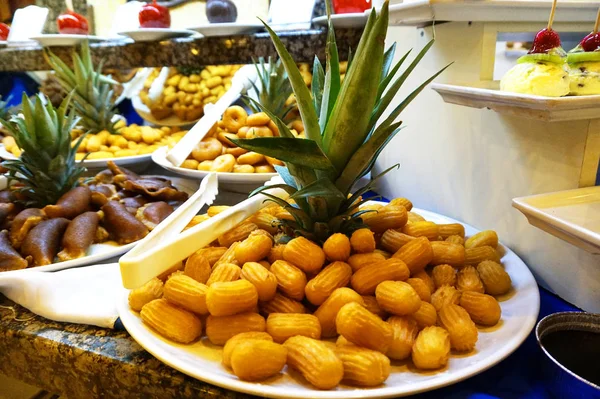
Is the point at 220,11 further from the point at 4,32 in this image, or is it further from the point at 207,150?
the point at 4,32

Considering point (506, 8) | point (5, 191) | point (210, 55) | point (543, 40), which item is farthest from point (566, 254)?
point (210, 55)

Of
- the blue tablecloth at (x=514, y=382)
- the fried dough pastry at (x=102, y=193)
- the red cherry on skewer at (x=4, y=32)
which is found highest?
the red cherry on skewer at (x=4, y=32)

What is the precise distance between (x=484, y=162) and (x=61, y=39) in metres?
2.17

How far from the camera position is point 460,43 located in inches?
44.3

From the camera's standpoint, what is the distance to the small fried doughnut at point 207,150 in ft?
5.44

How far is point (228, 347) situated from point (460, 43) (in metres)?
0.91

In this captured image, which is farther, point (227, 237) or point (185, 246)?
point (227, 237)

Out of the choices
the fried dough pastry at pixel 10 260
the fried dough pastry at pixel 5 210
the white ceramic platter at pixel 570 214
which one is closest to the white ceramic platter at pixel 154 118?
the fried dough pastry at pixel 5 210

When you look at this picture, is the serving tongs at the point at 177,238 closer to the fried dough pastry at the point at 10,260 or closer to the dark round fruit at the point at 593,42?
the fried dough pastry at the point at 10,260

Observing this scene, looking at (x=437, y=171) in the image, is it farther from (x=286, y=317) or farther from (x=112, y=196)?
(x=112, y=196)

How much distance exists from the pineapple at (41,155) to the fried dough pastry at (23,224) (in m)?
0.15

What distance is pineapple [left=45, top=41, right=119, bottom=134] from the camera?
2.13m

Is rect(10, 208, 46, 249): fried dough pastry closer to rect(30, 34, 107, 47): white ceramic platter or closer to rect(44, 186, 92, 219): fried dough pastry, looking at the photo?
rect(44, 186, 92, 219): fried dough pastry

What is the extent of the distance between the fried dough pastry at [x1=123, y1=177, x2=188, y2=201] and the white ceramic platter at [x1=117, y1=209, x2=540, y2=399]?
64 centimetres
